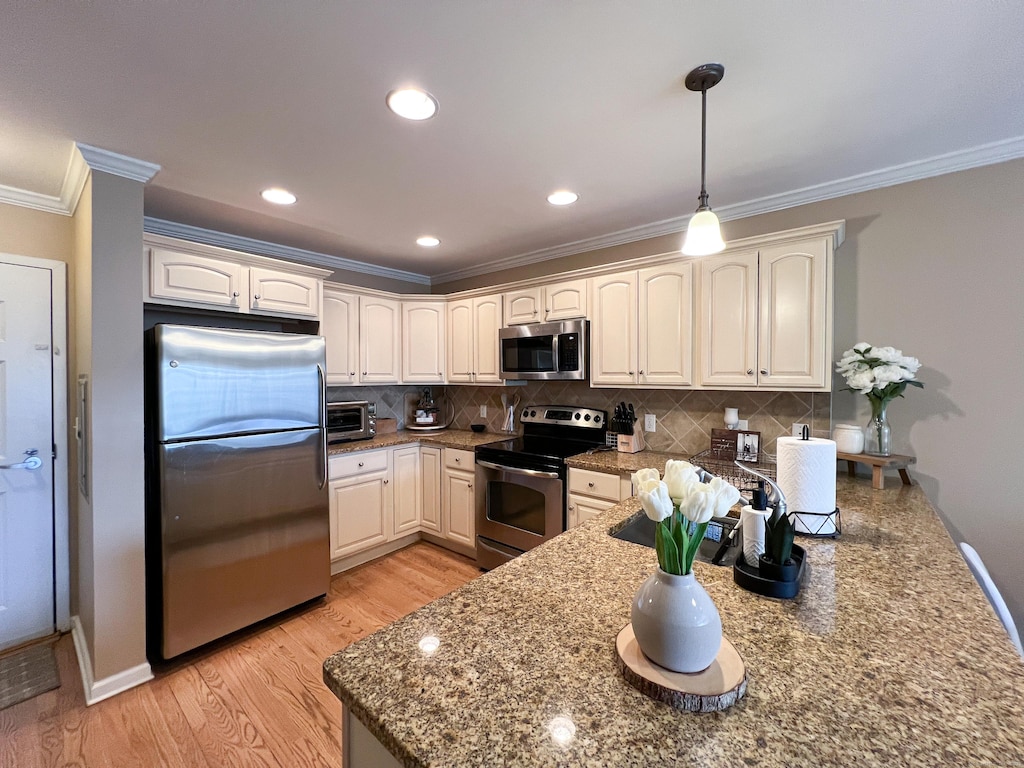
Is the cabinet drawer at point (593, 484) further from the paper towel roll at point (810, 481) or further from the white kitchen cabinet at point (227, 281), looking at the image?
the white kitchen cabinet at point (227, 281)

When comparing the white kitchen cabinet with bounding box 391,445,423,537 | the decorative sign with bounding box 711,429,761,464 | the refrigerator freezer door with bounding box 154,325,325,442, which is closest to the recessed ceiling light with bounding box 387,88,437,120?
the refrigerator freezer door with bounding box 154,325,325,442

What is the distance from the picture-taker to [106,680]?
1.90 metres

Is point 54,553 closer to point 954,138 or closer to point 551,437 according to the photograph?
point 551,437

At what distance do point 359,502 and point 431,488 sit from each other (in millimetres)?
590

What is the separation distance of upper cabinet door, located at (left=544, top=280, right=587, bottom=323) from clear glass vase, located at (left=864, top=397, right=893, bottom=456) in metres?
1.65

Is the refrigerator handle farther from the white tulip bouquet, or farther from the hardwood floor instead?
the white tulip bouquet

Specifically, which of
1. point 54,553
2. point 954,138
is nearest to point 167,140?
point 54,553

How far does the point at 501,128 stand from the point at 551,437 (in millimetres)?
2282

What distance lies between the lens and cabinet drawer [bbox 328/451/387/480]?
2.94 m

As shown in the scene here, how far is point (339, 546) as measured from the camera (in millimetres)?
3000

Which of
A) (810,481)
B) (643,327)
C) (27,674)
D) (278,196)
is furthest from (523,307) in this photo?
(27,674)

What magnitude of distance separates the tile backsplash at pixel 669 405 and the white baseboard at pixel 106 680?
1.95m

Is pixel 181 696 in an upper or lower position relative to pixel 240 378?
lower

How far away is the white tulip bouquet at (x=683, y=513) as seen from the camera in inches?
29.3
